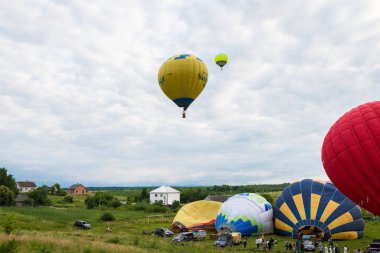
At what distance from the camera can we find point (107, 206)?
3059 inches

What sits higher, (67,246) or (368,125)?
(368,125)

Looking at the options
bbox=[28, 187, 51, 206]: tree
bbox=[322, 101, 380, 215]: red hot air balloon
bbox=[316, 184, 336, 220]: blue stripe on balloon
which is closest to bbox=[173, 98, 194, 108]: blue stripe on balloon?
bbox=[316, 184, 336, 220]: blue stripe on balloon

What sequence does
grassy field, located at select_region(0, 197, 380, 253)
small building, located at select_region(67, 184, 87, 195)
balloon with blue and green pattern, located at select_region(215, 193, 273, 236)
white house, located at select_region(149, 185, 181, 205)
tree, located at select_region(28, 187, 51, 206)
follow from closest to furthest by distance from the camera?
grassy field, located at select_region(0, 197, 380, 253), balloon with blue and green pattern, located at select_region(215, 193, 273, 236), tree, located at select_region(28, 187, 51, 206), white house, located at select_region(149, 185, 181, 205), small building, located at select_region(67, 184, 87, 195)

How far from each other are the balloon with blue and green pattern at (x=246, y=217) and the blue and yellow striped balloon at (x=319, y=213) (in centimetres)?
145

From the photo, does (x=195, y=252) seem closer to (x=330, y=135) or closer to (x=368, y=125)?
(x=330, y=135)

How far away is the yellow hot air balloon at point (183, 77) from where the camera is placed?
33062mm

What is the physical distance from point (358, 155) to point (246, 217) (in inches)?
575

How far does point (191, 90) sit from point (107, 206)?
50194 mm

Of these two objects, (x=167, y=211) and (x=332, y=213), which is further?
(x=167, y=211)

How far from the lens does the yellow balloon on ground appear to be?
3912 cm

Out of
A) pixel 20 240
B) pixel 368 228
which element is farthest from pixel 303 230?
pixel 20 240

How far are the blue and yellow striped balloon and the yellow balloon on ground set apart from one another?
8.68m

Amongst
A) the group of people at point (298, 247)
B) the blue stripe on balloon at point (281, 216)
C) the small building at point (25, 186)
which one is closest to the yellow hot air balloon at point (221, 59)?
the blue stripe on balloon at point (281, 216)

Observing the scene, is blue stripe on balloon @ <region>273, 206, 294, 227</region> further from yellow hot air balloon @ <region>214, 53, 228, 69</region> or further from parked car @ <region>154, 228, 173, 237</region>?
yellow hot air balloon @ <region>214, 53, 228, 69</region>
